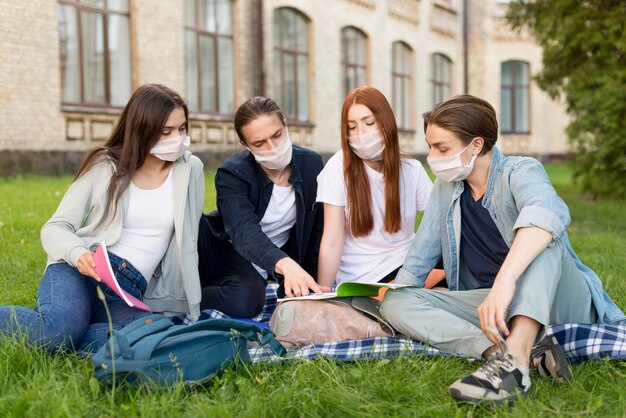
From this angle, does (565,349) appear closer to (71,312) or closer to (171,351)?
(171,351)

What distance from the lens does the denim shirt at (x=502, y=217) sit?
3191 millimetres

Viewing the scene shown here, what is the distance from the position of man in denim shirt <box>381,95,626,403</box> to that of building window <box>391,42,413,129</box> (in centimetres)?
2002

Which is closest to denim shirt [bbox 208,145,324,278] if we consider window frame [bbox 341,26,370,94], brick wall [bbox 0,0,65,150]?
brick wall [bbox 0,0,65,150]

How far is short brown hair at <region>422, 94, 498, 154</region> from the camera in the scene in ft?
11.4

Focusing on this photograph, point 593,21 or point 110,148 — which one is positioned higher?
point 593,21

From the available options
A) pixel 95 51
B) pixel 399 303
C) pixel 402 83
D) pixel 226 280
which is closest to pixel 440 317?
pixel 399 303

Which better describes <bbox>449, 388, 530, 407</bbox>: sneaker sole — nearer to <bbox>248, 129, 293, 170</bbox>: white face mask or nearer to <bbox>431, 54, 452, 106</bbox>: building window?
<bbox>248, 129, 293, 170</bbox>: white face mask

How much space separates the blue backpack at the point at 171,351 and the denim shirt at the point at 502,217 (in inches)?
38.8

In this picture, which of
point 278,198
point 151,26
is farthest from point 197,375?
point 151,26

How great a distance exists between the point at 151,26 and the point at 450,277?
12.5 m

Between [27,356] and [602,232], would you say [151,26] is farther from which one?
[27,356]

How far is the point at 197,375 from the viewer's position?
9.77 feet

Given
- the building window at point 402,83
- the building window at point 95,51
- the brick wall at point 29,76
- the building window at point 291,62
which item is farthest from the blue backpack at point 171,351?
the building window at point 402,83

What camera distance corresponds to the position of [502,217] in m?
3.49
